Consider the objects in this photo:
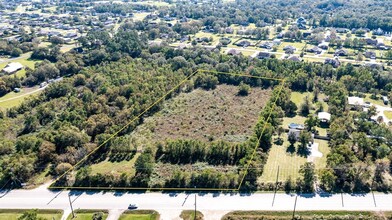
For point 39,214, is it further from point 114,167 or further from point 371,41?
point 371,41

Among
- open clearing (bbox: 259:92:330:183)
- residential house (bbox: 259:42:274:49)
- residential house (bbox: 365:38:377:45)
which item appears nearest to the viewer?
open clearing (bbox: 259:92:330:183)

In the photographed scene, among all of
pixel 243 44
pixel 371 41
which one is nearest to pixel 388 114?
pixel 371 41

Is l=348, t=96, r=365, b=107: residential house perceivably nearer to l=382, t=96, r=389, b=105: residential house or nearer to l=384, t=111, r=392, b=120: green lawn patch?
l=384, t=111, r=392, b=120: green lawn patch

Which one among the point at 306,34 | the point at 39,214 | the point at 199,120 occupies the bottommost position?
the point at 39,214

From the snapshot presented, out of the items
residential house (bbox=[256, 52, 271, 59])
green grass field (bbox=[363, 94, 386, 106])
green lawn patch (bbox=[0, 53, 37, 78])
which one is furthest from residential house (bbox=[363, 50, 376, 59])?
green lawn patch (bbox=[0, 53, 37, 78])

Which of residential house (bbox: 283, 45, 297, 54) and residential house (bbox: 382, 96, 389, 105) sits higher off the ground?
residential house (bbox: 283, 45, 297, 54)
